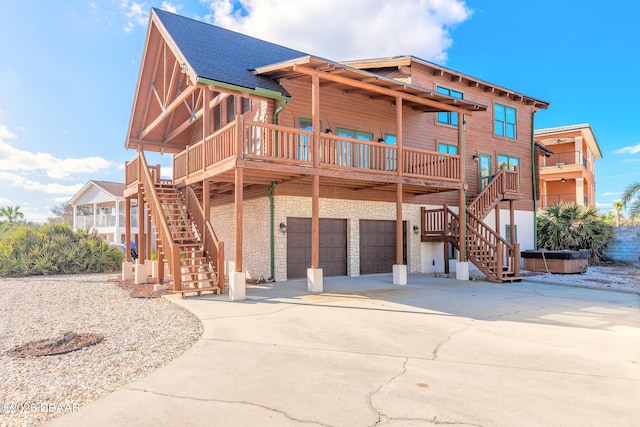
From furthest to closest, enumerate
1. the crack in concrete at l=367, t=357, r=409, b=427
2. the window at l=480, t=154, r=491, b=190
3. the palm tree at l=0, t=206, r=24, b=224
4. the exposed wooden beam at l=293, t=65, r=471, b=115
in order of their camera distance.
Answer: the palm tree at l=0, t=206, r=24, b=224 < the window at l=480, t=154, r=491, b=190 < the exposed wooden beam at l=293, t=65, r=471, b=115 < the crack in concrete at l=367, t=357, r=409, b=427

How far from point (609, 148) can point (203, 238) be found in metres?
44.8

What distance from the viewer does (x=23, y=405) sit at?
3512 millimetres

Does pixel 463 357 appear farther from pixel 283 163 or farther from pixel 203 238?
pixel 203 238

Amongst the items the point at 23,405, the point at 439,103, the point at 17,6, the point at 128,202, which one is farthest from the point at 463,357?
the point at 17,6

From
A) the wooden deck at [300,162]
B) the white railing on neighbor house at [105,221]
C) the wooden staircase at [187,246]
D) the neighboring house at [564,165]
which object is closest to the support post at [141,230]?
the wooden staircase at [187,246]

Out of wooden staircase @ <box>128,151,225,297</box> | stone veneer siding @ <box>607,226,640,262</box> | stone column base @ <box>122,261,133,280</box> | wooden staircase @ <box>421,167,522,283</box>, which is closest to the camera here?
wooden staircase @ <box>128,151,225,297</box>

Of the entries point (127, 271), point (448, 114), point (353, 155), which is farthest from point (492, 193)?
point (127, 271)

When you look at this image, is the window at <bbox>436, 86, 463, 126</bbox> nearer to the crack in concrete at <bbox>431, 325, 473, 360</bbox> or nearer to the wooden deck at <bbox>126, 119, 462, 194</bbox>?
the wooden deck at <bbox>126, 119, 462, 194</bbox>

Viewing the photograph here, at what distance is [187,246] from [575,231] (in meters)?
19.7

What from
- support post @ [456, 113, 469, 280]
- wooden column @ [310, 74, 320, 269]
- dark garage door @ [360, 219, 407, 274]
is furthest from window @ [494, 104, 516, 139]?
wooden column @ [310, 74, 320, 269]

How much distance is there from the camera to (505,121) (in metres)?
18.8

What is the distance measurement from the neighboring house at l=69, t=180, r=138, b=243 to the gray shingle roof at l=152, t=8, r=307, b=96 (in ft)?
67.8

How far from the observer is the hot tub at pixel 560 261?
1525 centimetres

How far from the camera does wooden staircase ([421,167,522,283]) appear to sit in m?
13.0
